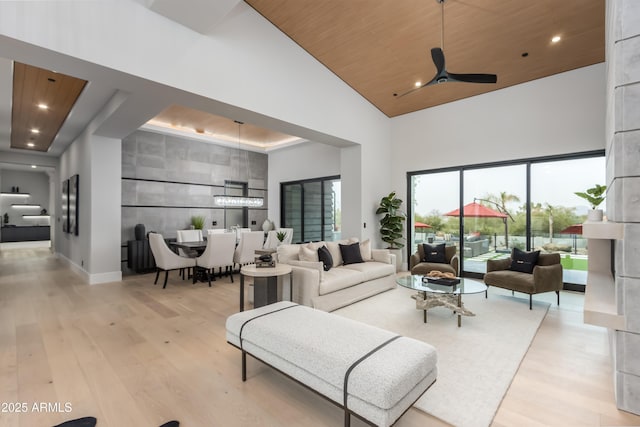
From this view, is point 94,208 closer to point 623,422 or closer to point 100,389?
point 100,389

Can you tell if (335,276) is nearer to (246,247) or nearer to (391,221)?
(246,247)

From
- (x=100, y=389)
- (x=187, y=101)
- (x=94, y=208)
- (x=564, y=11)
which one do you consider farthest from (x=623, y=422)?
(x=94, y=208)

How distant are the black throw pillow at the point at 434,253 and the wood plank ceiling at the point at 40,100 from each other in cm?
615

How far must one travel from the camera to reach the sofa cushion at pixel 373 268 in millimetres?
4641

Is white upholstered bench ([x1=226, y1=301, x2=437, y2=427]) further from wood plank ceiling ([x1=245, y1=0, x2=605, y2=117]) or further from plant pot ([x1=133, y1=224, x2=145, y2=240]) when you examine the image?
plant pot ([x1=133, y1=224, x2=145, y2=240])

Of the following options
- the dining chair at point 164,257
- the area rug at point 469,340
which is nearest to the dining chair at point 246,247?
the dining chair at point 164,257

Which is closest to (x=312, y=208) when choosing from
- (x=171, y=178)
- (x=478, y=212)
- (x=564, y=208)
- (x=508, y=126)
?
(x=171, y=178)

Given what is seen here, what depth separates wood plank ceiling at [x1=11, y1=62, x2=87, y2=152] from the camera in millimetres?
4312

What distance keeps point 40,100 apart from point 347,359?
6.72 meters

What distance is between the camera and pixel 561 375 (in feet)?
8.02

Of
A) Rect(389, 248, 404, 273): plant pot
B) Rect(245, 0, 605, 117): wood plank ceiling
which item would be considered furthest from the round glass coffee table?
Rect(245, 0, 605, 117): wood plank ceiling

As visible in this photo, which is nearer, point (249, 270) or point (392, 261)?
point (249, 270)

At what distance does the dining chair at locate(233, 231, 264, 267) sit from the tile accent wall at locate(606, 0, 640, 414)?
516 centimetres

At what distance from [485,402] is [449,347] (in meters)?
0.86
